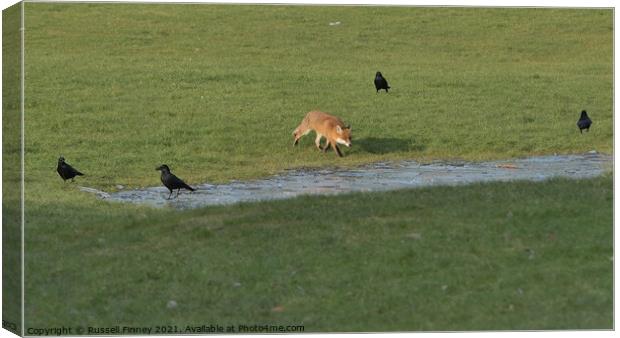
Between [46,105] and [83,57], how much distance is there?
94.2 inches

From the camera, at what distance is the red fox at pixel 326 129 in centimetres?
2412

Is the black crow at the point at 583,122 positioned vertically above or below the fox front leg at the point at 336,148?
above

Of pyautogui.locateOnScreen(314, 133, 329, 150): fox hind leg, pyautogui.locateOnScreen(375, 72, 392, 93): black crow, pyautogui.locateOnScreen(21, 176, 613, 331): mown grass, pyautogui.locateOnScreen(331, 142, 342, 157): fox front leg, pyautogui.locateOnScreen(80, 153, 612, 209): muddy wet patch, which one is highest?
pyautogui.locateOnScreen(375, 72, 392, 93): black crow

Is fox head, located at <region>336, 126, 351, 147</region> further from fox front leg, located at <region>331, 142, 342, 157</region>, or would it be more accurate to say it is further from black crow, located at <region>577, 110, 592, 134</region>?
black crow, located at <region>577, 110, 592, 134</region>

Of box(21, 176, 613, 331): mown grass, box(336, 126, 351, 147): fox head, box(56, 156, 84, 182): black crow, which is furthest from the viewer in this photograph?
box(336, 126, 351, 147): fox head

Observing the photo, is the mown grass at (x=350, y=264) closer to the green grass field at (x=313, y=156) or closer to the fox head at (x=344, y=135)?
the green grass field at (x=313, y=156)

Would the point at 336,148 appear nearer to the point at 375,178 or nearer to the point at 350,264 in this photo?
the point at 375,178

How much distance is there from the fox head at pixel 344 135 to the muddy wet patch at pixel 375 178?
99cm

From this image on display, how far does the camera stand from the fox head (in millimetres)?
24078

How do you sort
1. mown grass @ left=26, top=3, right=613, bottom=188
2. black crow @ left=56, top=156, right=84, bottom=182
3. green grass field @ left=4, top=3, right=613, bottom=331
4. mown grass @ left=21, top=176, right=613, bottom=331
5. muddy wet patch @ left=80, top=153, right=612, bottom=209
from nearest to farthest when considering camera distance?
mown grass @ left=21, top=176, right=613, bottom=331 < green grass field @ left=4, top=3, right=613, bottom=331 < muddy wet patch @ left=80, top=153, right=612, bottom=209 < black crow @ left=56, top=156, right=84, bottom=182 < mown grass @ left=26, top=3, right=613, bottom=188

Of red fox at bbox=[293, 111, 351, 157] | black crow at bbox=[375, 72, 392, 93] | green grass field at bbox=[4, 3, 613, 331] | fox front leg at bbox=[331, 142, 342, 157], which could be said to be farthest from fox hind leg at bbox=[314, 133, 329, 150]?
black crow at bbox=[375, 72, 392, 93]

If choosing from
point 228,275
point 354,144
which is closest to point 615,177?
point 228,275

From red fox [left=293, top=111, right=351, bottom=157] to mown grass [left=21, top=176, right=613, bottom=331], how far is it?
8300 mm

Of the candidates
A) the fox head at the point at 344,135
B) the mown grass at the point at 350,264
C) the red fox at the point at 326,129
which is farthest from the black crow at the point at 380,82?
the mown grass at the point at 350,264
